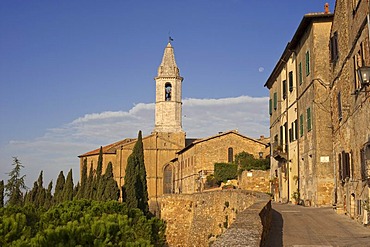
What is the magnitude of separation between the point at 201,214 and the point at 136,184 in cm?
1137

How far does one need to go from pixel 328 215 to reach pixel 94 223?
1276cm

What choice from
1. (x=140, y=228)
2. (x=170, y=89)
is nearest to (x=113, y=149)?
(x=170, y=89)

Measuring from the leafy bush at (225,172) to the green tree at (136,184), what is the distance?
7160 millimetres

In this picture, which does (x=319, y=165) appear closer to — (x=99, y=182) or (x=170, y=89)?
(x=99, y=182)

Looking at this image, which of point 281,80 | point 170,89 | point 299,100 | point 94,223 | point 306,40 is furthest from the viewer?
point 170,89

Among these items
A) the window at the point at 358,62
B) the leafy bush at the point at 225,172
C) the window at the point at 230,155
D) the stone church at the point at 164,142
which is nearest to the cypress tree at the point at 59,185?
the leafy bush at the point at 225,172

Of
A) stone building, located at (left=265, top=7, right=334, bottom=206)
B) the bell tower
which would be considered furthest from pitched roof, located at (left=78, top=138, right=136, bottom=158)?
stone building, located at (left=265, top=7, right=334, bottom=206)

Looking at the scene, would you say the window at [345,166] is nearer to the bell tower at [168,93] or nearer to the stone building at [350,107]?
the stone building at [350,107]

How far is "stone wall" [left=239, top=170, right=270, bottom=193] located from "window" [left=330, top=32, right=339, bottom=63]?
16.5 meters

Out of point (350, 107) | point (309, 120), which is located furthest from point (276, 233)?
point (309, 120)

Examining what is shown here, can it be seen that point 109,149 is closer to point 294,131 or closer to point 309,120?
point 294,131

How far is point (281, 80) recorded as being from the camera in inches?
1203

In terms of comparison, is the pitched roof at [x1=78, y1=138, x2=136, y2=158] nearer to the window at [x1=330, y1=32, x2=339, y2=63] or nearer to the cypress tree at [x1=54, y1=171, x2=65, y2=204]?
the cypress tree at [x1=54, y1=171, x2=65, y2=204]

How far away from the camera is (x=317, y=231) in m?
13.3
